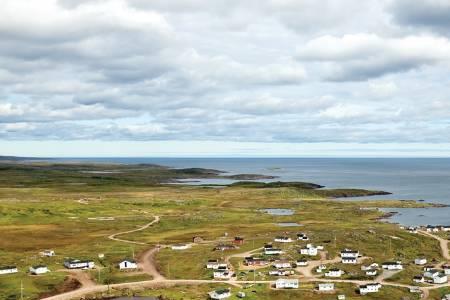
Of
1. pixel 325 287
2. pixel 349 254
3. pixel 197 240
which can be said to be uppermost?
pixel 349 254

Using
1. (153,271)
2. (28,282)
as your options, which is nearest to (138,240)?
(153,271)

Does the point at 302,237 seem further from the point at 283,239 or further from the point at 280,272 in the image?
the point at 280,272

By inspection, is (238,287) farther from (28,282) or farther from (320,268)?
(28,282)

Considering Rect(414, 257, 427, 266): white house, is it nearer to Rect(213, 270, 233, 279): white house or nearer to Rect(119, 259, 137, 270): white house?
Rect(213, 270, 233, 279): white house

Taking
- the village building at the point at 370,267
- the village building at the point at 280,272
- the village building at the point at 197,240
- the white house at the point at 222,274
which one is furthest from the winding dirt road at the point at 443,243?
the village building at the point at 197,240

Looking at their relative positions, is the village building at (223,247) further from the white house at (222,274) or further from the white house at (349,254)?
the white house at (349,254)

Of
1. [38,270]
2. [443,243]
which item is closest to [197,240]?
[38,270]

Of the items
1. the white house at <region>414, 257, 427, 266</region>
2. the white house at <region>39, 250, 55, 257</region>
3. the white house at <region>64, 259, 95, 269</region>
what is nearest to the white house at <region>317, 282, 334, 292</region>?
the white house at <region>414, 257, 427, 266</region>
